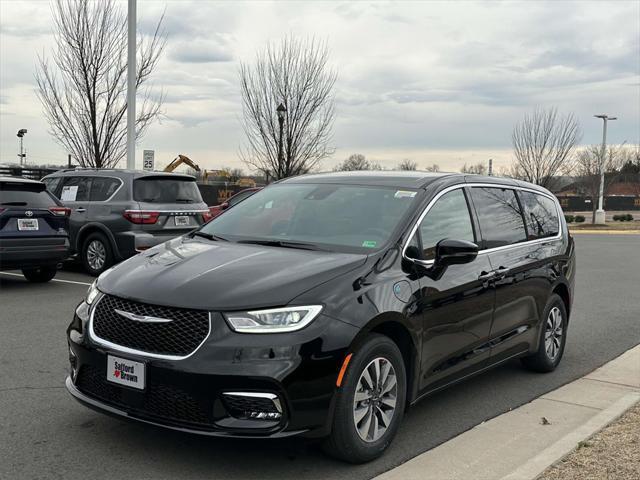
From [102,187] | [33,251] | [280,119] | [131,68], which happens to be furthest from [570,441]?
[280,119]

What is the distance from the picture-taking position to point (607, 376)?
20.2 ft

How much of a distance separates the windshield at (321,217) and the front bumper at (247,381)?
0.96 metres

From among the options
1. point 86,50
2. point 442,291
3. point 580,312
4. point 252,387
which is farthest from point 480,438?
point 86,50

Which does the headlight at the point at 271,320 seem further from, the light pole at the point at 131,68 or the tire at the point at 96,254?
the light pole at the point at 131,68

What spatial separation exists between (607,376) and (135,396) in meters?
4.34

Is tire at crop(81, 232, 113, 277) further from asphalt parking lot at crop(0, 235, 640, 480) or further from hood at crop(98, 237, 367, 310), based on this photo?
hood at crop(98, 237, 367, 310)

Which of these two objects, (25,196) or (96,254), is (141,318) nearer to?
(25,196)

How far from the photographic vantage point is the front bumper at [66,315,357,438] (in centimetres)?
352

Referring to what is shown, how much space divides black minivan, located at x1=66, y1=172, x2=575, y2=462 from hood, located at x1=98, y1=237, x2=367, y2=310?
0.01m

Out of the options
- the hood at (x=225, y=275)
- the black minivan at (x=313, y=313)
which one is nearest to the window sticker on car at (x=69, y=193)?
the black minivan at (x=313, y=313)

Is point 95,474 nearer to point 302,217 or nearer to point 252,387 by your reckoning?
point 252,387

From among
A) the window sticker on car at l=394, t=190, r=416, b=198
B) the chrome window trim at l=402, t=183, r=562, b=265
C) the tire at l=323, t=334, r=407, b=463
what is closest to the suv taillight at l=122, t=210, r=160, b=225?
the chrome window trim at l=402, t=183, r=562, b=265

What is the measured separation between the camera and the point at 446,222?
491cm

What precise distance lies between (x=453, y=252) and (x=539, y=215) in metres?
2.27
